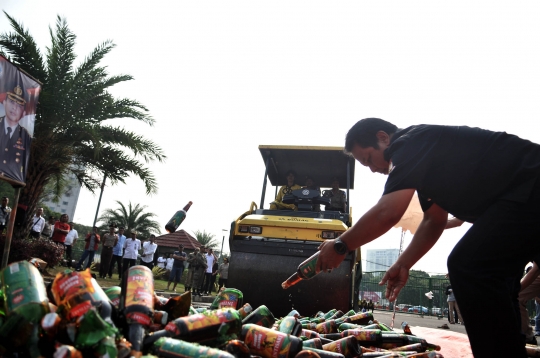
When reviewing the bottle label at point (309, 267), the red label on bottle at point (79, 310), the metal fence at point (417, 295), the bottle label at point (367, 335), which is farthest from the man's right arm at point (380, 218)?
the metal fence at point (417, 295)

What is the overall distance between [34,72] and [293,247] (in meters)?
9.90

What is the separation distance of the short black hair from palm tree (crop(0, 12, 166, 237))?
9917mm

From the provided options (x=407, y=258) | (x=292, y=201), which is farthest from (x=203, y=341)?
(x=292, y=201)

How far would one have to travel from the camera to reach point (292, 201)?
317 inches

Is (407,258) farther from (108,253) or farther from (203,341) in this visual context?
(108,253)

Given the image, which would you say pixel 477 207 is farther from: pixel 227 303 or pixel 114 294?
pixel 114 294

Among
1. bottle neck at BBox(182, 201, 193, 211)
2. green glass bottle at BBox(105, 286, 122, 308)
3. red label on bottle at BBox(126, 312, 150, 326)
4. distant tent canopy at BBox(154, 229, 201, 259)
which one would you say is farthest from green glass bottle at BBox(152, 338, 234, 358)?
distant tent canopy at BBox(154, 229, 201, 259)

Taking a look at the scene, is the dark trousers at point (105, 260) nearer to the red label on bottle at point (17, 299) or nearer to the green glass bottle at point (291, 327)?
the green glass bottle at point (291, 327)

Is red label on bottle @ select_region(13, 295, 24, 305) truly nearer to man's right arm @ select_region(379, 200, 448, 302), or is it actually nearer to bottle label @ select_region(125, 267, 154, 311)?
bottle label @ select_region(125, 267, 154, 311)

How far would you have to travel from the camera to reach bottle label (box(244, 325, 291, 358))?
2070 millimetres

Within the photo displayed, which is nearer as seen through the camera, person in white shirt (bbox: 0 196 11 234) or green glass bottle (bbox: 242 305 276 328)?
green glass bottle (bbox: 242 305 276 328)

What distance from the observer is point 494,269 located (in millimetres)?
1915

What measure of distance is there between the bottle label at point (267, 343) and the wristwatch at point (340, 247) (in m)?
0.59

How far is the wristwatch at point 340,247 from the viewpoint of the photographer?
7.70 feet
